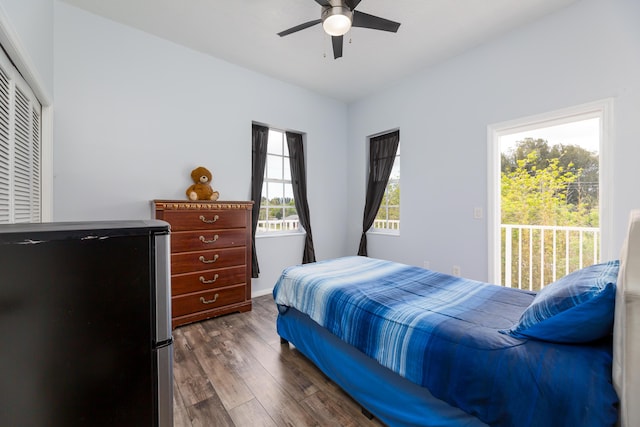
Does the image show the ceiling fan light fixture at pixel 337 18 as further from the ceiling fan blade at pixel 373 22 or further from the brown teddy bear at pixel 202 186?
the brown teddy bear at pixel 202 186

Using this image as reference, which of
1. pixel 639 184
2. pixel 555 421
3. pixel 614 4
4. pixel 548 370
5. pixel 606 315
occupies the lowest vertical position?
pixel 555 421

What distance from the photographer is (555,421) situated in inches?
32.1

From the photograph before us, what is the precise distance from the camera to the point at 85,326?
70 centimetres

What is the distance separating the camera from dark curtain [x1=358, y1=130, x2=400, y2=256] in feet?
12.8

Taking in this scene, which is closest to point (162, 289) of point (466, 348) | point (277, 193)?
point (466, 348)

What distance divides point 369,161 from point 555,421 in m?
3.65

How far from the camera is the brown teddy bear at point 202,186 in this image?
9.34 feet

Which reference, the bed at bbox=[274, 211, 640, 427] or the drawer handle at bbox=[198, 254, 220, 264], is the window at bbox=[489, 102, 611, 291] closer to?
the bed at bbox=[274, 211, 640, 427]

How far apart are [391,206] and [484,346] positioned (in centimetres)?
303

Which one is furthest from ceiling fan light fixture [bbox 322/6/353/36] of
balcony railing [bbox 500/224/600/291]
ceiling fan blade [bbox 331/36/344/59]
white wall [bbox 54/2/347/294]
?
balcony railing [bbox 500/224/600/291]

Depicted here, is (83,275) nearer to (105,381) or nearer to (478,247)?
(105,381)

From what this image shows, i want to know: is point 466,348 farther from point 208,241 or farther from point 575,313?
point 208,241

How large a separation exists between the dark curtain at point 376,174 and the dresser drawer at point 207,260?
1.92 metres

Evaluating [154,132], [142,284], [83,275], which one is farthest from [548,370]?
[154,132]
